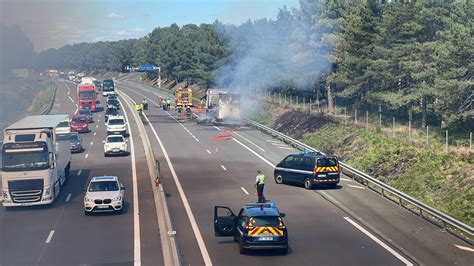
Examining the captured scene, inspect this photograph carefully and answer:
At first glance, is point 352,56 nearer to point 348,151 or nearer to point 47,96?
point 348,151

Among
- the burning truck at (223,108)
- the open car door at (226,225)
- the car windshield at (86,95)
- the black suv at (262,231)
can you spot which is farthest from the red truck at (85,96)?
the black suv at (262,231)

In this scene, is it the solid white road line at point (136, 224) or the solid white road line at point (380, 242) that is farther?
the solid white road line at point (136, 224)

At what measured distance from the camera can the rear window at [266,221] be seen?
21281 mm

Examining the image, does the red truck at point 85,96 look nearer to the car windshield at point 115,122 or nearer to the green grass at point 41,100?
the green grass at point 41,100

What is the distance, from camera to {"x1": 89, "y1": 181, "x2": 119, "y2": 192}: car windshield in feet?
96.6

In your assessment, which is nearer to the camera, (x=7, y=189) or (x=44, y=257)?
(x=44, y=257)

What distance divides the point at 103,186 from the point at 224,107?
42.9 metres

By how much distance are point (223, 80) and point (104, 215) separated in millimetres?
54292

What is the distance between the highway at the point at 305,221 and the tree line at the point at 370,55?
11688 millimetres

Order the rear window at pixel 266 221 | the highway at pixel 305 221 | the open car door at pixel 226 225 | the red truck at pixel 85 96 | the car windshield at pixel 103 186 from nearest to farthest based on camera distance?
1. the rear window at pixel 266 221
2. the highway at pixel 305 221
3. the open car door at pixel 226 225
4. the car windshield at pixel 103 186
5. the red truck at pixel 85 96

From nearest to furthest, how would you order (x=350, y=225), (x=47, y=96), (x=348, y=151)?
(x=350, y=225)
(x=348, y=151)
(x=47, y=96)

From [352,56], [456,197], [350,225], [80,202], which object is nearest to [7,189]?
[80,202]

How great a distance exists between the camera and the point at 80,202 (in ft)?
106

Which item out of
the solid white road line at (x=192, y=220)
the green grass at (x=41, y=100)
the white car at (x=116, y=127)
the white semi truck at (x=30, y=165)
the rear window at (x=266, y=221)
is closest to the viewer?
the rear window at (x=266, y=221)
